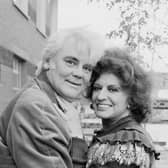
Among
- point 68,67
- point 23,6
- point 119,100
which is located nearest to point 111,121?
point 119,100

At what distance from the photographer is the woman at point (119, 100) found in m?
2.28

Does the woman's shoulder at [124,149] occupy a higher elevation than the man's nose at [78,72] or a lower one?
lower

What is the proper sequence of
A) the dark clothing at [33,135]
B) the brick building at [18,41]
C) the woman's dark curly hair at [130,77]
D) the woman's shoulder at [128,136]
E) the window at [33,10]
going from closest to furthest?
the dark clothing at [33,135]
the woman's shoulder at [128,136]
the woman's dark curly hair at [130,77]
the brick building at [18,41]
the window at [33,10]

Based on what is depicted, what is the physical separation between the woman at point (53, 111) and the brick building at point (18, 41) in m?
7.88

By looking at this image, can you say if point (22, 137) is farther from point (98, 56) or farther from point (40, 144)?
point (98, 56)

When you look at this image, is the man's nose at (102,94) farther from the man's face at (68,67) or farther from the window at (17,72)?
the window at (17,72)

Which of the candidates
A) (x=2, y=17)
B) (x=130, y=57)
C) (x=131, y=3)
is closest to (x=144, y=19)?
(x=131, y=3)

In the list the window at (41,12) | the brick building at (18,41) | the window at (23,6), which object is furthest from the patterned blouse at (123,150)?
the window at (23,6)

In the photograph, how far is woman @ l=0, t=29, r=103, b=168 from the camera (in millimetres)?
1718

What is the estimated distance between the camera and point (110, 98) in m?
2.43

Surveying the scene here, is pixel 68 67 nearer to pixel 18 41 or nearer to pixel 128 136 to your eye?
pixel 128 136

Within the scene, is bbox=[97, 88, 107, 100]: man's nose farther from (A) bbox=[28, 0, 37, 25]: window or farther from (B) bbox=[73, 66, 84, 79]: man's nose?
(A) bbox=[28, 0, 37, 25]: window

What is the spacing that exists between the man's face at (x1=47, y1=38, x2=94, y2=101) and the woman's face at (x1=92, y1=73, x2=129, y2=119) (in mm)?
293

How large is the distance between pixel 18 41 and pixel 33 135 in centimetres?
1027
